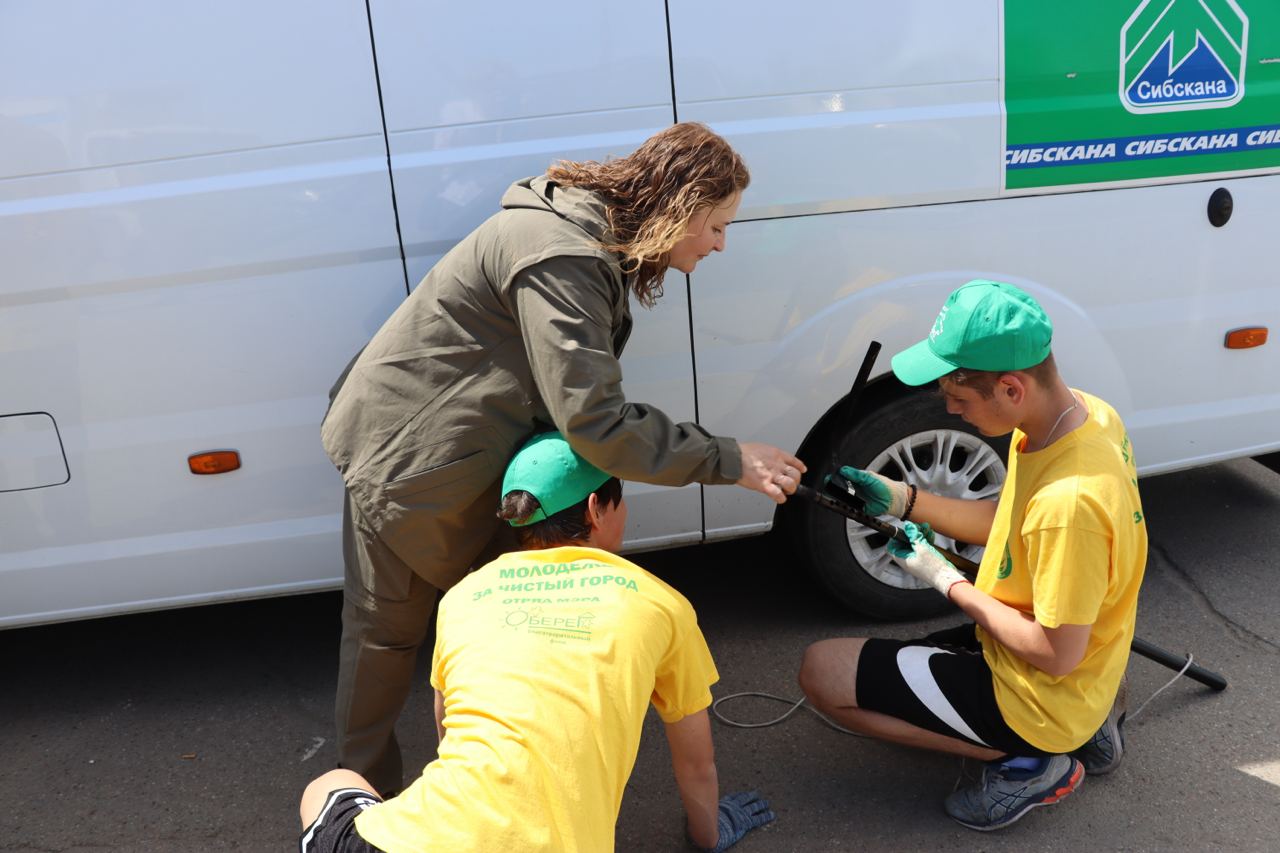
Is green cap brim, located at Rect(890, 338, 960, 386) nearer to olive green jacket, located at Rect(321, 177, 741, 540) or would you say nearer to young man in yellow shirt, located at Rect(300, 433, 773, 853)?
olive green jacket, located at Rect(321, 177, 741, 540)

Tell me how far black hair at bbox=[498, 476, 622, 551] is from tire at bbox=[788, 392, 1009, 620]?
1.08 metres

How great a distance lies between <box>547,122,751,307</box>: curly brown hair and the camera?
7.22 feet

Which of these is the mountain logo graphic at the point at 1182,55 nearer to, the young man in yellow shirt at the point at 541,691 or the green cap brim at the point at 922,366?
the green cap brim at the point at 922,366

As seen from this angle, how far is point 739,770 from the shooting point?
275cm

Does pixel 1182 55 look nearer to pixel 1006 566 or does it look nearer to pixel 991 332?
pixel 991 332

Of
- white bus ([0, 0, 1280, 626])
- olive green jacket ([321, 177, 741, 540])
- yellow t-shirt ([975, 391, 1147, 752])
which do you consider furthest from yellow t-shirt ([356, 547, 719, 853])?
white bus ([0, 0, 1280, 626])

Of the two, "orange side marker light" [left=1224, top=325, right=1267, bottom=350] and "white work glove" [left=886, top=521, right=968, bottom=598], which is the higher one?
"orange side marker light" [left=1224, top=325, right=1267, bottom=350]

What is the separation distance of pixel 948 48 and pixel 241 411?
2.04m

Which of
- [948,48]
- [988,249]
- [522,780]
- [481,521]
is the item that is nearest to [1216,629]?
[988,249]

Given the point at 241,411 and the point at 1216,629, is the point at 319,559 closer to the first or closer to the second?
the point at 241,411

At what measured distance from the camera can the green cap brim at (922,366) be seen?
2217 mm

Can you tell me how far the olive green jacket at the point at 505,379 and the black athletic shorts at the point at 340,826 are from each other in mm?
638

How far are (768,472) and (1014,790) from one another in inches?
35.8

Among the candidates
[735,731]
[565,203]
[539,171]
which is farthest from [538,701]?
[539,171]
